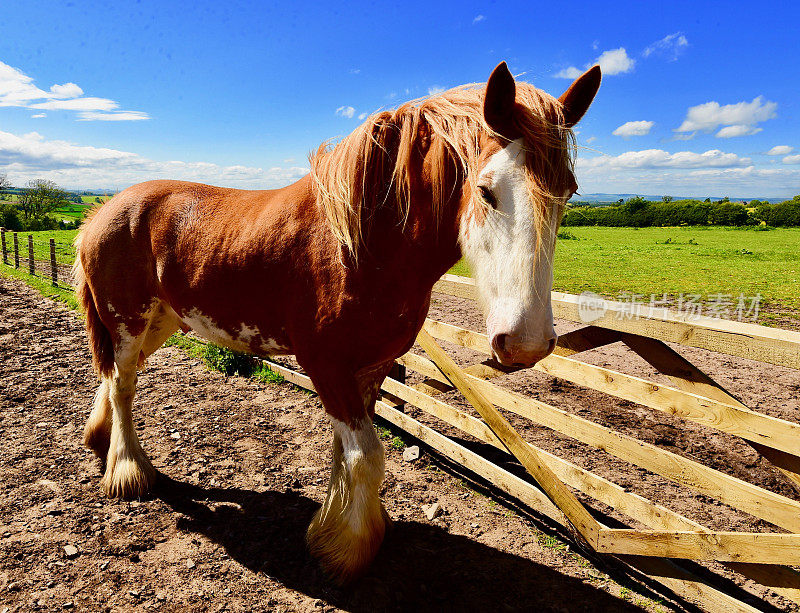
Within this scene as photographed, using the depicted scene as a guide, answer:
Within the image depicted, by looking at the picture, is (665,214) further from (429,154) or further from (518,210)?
(518,210)

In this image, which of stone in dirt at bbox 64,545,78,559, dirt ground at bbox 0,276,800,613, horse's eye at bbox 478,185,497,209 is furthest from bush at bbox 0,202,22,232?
horse's eye at bbox 478,185,497,209

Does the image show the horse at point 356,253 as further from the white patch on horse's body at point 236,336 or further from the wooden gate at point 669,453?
the wooden gate at point 669,453

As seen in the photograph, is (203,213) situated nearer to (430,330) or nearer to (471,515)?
(430,330)

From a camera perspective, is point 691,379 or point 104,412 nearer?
point 691,379

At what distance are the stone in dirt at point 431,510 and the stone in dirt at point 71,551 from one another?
223 cm

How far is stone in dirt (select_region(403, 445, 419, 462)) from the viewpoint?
4.02 meters

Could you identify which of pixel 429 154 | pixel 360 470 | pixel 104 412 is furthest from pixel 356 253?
pixel 104 412

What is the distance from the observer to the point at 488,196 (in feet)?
5.24

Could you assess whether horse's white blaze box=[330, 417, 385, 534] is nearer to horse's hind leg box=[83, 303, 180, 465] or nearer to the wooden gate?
the wooden gate

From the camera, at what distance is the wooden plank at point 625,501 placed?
86.0 inches

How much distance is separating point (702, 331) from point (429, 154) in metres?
1.59

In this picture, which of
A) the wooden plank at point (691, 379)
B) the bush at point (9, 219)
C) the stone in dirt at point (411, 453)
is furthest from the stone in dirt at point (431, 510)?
the bush at point (9, 219)

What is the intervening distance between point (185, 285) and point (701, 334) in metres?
2.78

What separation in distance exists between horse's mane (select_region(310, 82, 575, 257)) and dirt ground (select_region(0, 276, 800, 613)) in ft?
6.65
